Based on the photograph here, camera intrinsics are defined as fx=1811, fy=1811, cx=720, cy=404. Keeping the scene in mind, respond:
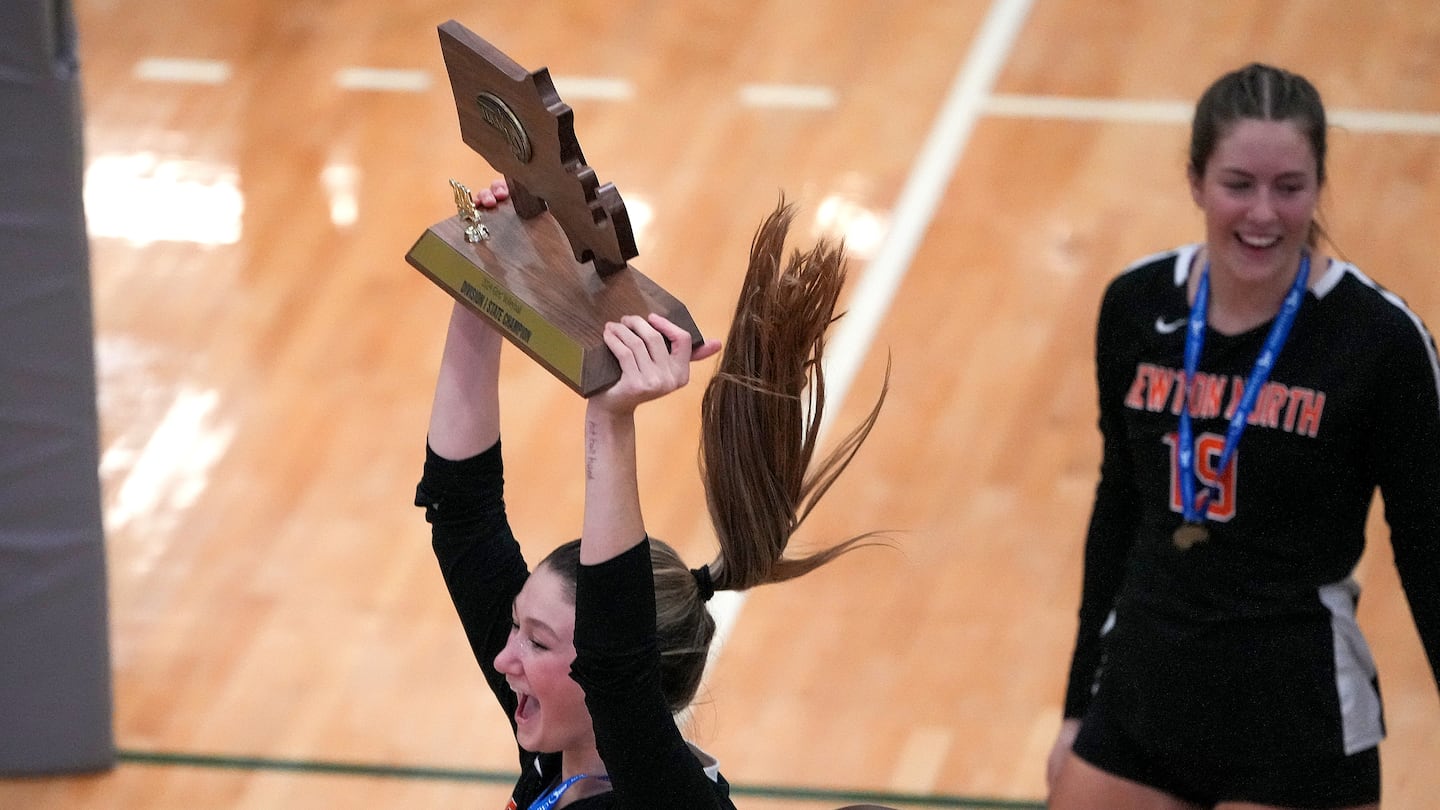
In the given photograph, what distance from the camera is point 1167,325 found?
114 inches

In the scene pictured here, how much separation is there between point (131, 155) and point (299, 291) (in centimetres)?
101

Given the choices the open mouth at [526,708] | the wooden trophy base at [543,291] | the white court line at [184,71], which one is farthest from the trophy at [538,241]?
the white court line at [184,71]

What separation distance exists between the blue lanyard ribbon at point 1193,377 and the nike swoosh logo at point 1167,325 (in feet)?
0.06

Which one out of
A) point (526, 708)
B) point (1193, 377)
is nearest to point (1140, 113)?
point (1193, 377)

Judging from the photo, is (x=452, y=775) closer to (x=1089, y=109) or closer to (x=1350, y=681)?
(x=1350, y=681)

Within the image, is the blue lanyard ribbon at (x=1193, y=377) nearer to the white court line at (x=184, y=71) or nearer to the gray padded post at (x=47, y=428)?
the gray padded post at (x=47, y=428)

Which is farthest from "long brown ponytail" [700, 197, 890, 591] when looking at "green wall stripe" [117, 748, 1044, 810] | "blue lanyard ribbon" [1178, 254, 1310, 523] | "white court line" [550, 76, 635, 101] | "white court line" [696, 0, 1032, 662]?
"white court line" [550, 76, 635, 101]

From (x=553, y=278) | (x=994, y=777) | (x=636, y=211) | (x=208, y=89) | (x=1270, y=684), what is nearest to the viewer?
(x=553, y=278)

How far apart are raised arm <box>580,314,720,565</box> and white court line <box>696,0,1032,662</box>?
2509 millimetres

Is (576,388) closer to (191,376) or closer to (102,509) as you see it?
(102,509)

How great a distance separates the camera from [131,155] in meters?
6.19

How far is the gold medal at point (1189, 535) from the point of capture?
9.32 ft

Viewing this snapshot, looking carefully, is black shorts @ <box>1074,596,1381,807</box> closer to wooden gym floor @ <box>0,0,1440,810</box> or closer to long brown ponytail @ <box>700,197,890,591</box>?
long brown ponytail @ <box>700,197,890,591</box>

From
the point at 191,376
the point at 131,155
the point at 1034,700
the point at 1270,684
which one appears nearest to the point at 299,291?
the point at 191,376
